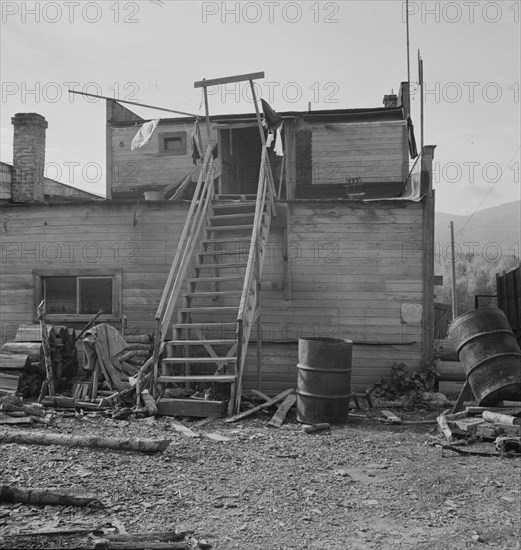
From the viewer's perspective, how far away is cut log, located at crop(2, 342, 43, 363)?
1095cm

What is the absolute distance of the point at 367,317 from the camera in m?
11.7

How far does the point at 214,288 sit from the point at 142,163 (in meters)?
6.51

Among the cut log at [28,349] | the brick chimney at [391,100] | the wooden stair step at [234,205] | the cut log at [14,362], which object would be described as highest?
the brick chimney at [391,100]

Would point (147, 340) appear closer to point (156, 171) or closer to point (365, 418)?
point (365, 418)

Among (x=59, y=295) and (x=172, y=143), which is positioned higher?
(x=172, y=143)

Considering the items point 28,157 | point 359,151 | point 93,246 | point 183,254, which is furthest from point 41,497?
point 359,151

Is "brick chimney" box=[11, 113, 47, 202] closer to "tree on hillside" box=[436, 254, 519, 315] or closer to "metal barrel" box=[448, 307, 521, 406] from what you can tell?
"metal barrel" box=[448, 307, 521, 406]

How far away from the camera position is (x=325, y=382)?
8.80m

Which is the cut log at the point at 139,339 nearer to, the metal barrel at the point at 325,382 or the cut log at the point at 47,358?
the cut log at the point at 47,358

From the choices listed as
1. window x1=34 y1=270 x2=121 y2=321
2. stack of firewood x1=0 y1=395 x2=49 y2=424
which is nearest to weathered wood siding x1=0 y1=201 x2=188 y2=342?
window x1=34 y1=270 x2=121 y2=321

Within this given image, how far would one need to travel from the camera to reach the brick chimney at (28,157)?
1509cm

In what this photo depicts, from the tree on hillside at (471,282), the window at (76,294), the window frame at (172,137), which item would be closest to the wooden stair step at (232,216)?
the window at (76,294)

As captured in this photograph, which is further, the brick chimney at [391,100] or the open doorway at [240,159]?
the brick chimney at [391,100]

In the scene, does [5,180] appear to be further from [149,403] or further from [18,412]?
[149,403]
